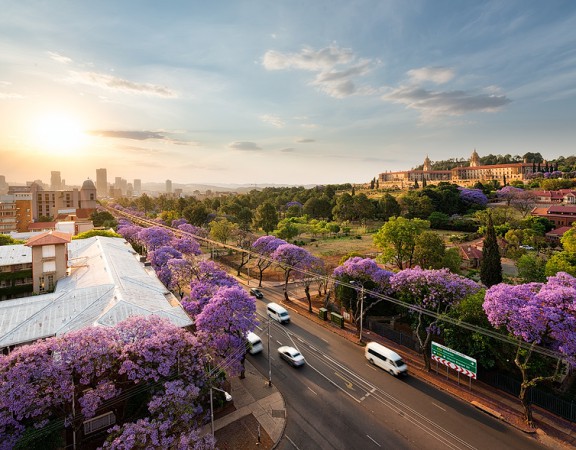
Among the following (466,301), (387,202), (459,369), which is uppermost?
(387,202)

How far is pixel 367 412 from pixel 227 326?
9.53m

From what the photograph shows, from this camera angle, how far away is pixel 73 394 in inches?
485

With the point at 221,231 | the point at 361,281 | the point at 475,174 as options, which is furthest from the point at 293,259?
the point at 475,174

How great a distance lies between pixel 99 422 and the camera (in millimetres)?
16234

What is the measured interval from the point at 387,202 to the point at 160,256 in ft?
227

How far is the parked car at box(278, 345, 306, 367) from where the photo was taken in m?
22.9

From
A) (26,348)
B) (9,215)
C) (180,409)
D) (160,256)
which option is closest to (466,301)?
(180,409)

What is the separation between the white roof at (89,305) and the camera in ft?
57.0

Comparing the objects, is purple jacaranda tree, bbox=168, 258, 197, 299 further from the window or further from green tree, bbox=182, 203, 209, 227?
green tree, bbox=182, 203, 209, 227

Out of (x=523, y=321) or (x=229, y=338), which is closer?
(x=523, y=321)

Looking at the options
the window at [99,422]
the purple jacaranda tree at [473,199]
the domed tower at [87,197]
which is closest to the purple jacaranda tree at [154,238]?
the window at [99,422]

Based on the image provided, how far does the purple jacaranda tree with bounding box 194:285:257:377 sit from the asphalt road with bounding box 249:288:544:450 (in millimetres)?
4625

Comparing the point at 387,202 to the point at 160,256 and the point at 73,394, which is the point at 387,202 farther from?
the point at 73,394

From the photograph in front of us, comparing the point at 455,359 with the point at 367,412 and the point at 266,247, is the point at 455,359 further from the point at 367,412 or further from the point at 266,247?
the point at 266,247
